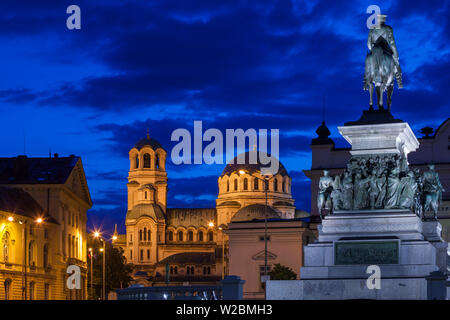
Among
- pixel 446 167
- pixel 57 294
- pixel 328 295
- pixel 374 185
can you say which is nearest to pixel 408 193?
pixel 374 185

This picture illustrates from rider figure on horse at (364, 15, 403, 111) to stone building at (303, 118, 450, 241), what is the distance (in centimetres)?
7563

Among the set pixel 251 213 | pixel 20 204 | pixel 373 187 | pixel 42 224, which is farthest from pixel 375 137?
pixel 251 213

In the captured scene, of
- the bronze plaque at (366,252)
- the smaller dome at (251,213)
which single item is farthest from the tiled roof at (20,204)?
the smaller dome at (251,213)

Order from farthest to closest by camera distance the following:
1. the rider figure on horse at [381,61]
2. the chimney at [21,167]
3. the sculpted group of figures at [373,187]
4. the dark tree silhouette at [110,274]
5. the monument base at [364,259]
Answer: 1. the dark tree silhouette at [110,274]
2. the chimney at [21,167]
3. the rider figure on horse at [381,61]
4. the sculpted group of figures at [373,187]
5. the monument base at [364,259]

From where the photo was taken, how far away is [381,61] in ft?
134

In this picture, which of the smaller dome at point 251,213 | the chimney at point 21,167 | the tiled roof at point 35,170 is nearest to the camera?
the tiled roof at point 35,170

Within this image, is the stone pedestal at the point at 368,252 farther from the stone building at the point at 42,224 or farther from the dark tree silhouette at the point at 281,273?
the dark tree silhouette at the point at 281,273

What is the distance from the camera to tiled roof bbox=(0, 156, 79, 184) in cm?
11278

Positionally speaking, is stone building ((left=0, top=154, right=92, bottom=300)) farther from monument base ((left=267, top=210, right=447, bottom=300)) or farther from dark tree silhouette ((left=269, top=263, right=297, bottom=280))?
monument base ((left=267, top=210, right=447, bottom=300))

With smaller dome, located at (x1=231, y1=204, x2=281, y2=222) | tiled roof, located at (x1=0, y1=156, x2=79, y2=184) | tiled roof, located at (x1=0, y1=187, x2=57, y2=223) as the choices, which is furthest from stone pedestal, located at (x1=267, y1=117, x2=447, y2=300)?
smaller dome, located at (x1=231, y1=204, x2=281, y2=222)

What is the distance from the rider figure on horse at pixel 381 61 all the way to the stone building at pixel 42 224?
179 ft

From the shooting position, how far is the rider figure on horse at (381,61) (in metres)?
40.8
